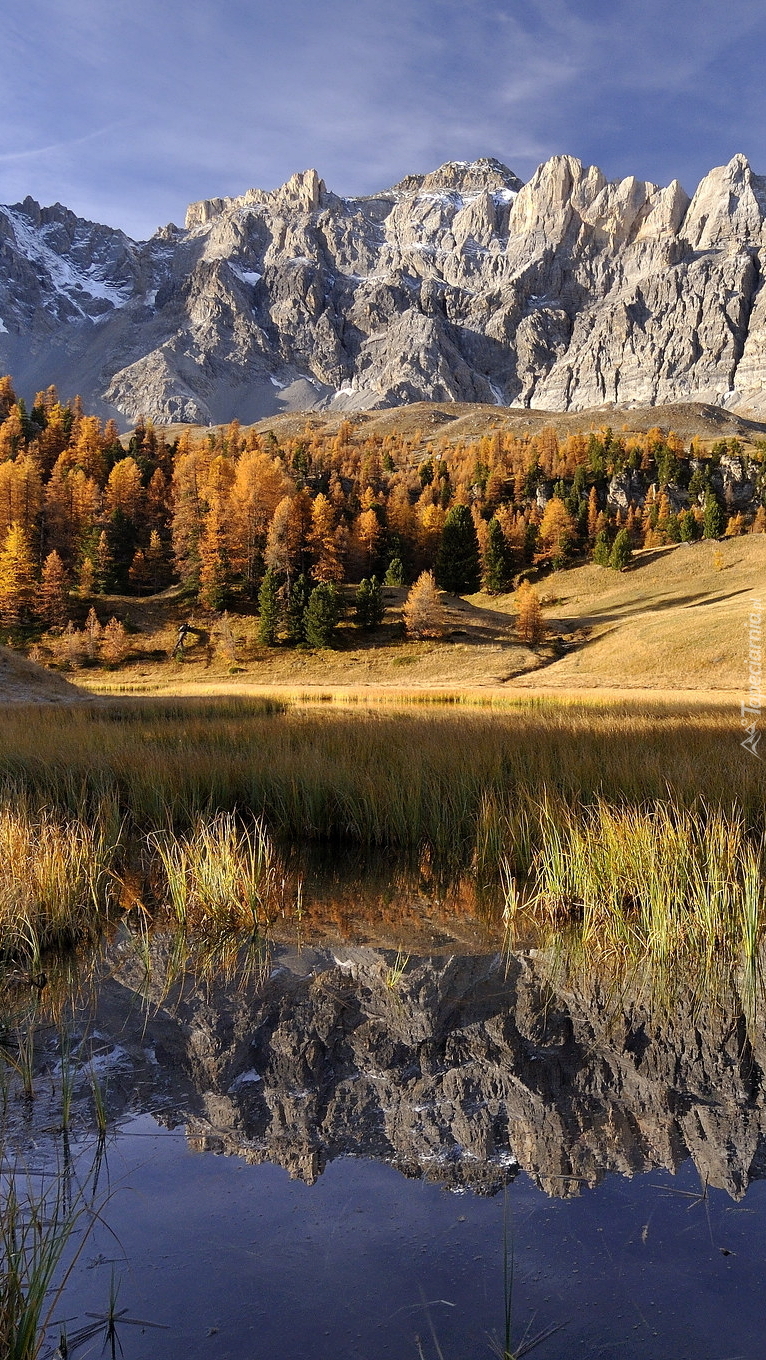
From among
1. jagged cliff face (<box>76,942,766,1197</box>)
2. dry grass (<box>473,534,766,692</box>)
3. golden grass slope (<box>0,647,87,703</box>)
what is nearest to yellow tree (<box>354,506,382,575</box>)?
dry grass (<box>473,534,766,692</box>)

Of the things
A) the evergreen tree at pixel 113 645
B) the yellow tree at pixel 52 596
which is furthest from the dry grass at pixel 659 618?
the yellow tree at pixel 52 596

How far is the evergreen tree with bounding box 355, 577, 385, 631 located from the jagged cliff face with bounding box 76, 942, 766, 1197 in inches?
2222

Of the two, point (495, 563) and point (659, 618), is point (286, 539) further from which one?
point (659, 618)

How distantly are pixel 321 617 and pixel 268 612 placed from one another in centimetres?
468

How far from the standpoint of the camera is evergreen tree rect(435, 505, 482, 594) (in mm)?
77938

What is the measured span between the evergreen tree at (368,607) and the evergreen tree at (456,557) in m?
17.1

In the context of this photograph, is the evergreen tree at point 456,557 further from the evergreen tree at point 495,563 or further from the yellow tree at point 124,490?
the yellow tree at point 124,490

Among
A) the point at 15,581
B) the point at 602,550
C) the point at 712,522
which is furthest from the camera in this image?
the point at 712,522

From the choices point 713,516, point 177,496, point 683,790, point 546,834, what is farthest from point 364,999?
point 713,516

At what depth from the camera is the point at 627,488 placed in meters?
109

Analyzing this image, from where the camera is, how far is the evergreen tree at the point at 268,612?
60188 mm

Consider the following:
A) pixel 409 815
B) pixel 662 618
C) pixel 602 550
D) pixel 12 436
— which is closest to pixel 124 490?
pixel 12 436

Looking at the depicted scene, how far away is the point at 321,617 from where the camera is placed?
59000mm

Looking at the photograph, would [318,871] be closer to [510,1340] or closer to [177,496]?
[510,1340]
